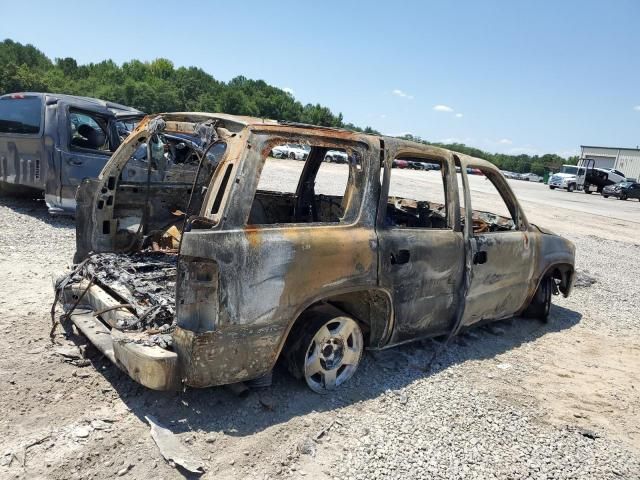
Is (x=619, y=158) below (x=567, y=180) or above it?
above

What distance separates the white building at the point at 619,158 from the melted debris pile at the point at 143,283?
6053 cm

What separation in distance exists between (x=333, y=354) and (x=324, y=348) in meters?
0.12

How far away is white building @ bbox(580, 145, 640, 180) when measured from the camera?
187 ft

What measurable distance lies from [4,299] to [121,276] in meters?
1.75

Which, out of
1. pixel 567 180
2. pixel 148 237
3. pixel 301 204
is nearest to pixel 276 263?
pixel 301 204

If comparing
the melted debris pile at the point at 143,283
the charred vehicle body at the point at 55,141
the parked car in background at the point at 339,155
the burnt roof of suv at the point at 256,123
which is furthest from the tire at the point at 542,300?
the charred vehicle body at the point at 55,141

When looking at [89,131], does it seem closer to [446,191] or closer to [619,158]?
[446,191]

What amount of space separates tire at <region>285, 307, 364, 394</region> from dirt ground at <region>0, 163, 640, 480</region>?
12 cm

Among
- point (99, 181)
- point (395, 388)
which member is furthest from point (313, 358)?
point (99, 181)

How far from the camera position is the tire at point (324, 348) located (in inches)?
132

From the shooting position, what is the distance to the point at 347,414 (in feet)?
10.9

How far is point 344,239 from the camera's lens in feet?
10.9

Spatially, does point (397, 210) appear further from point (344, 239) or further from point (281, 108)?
point (281, 108)

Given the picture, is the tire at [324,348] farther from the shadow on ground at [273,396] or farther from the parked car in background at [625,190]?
the parked car in background at [625,190]
